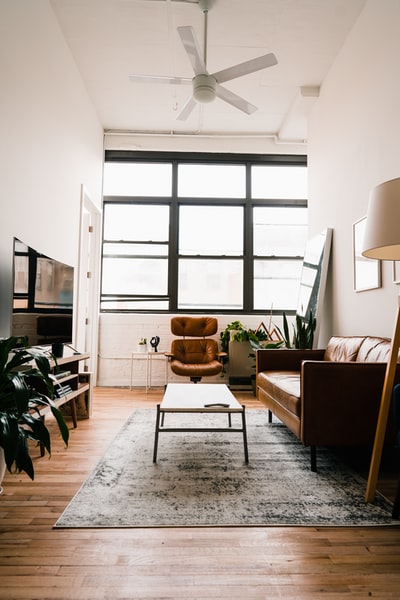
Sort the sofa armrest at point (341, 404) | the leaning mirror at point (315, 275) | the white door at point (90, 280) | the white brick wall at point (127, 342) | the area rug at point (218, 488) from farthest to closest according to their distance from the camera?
1. the white brick wall at point (127, 342)
2. the white door at point (90, 280)
3. the leaning mirror at point (315, 275)
4. the sofa armrest at point (341, 404)
5. the area rug at point (218, 488)

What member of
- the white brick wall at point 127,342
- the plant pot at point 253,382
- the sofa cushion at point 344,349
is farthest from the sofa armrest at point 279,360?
the white brick wall at point 127,342

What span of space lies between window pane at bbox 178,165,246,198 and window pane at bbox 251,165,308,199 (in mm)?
195

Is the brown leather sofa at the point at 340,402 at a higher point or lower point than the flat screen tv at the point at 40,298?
lower

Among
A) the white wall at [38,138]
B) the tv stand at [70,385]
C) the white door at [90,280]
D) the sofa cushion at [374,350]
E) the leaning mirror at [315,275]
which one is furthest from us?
the white door at [90,280]

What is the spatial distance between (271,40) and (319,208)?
181cm

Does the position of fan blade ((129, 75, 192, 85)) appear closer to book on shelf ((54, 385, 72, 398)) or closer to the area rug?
book on shelf ((54, 385, 72, 398))

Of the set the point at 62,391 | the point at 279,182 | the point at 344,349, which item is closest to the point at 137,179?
the point at 279,182

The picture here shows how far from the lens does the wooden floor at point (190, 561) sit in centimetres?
131

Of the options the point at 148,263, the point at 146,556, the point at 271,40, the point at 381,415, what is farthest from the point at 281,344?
the point at 146,556

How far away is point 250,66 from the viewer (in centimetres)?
321

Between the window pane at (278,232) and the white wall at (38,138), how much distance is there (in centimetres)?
261

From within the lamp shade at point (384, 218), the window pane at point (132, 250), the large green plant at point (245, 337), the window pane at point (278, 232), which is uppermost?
the window pane at point (278, 232)

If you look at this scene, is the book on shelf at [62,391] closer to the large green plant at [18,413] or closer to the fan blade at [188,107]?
the large green plant at [18,413]

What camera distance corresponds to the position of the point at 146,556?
1503mm
